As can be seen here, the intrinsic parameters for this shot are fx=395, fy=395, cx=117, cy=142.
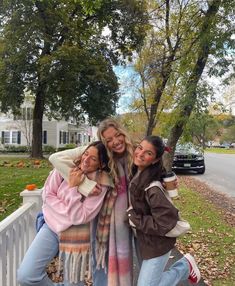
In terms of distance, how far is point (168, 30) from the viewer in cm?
1420

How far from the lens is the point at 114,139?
3.33 m

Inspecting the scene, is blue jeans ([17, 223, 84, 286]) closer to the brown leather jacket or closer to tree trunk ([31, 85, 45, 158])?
the brown leather jacket

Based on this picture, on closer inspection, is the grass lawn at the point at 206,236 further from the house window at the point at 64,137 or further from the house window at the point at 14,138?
the house window at the point at 64,137

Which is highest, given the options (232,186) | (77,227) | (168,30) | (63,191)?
(168,30)

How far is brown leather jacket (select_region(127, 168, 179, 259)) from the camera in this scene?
10.1 ft

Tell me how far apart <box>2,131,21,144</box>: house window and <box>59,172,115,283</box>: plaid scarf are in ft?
150

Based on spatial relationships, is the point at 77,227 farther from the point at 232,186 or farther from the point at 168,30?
the point at 232,186

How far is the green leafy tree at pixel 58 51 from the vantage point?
82.5 feet

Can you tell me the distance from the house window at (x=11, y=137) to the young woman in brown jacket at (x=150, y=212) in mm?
45788

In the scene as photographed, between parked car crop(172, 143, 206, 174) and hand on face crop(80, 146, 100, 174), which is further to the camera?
parked car crop(172, 143, 206, 174)

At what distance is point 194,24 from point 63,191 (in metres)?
7.37

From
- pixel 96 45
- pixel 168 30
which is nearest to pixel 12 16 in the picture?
pixel 96 45

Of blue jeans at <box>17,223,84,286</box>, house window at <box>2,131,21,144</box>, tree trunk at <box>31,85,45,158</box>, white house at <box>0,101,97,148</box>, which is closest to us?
blue jeans at <box>17,223,84,286</box>

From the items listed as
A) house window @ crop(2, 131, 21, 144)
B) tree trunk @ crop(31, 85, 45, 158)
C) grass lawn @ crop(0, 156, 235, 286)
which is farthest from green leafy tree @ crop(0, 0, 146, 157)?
house window @ crop(2, 131, 21, 144)
